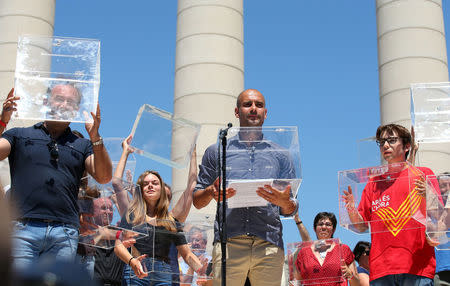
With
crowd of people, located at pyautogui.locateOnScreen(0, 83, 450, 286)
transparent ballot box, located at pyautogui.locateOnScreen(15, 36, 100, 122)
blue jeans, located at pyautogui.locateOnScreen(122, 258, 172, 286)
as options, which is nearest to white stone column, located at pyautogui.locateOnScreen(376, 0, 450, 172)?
crowd of people, located at pyautogui.locateOnScreen(0, 83, 450, 286)

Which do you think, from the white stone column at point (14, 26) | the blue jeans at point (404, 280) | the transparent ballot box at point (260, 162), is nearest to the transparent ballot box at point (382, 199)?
the blue jeans at point (404, 280)

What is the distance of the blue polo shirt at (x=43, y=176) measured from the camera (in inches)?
155

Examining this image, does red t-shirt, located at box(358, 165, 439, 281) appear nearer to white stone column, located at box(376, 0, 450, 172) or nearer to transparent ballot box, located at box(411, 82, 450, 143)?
transparent ballot box, located at box(411, 82, 450, 143)

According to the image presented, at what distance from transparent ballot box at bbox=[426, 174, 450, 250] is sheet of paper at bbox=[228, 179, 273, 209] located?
1.20 meters

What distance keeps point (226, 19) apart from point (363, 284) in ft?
23.5

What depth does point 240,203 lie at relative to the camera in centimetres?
436

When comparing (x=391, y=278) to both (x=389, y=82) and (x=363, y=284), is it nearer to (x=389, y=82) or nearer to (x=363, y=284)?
(x=363, y=284)

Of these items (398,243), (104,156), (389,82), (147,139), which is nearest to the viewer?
(104,156)

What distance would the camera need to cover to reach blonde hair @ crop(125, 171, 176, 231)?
4961 mm

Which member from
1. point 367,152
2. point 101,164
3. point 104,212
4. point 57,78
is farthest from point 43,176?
point 367,152

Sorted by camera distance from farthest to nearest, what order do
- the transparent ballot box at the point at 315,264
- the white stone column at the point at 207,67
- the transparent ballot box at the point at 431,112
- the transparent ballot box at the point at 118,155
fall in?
the white stone column at the point at 207,67
the transparent ballot box at the point at 118,155
the transparent ballot box at the point at 431,112
the transparent ballot box at the point at 315,264

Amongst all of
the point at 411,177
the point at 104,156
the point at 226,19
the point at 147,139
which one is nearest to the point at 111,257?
the point at 147,139

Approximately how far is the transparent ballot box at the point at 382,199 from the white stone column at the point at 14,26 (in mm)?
7963

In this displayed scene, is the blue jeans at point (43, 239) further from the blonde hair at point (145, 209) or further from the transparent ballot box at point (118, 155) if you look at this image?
the transparent ballot box at point (118, 155)
